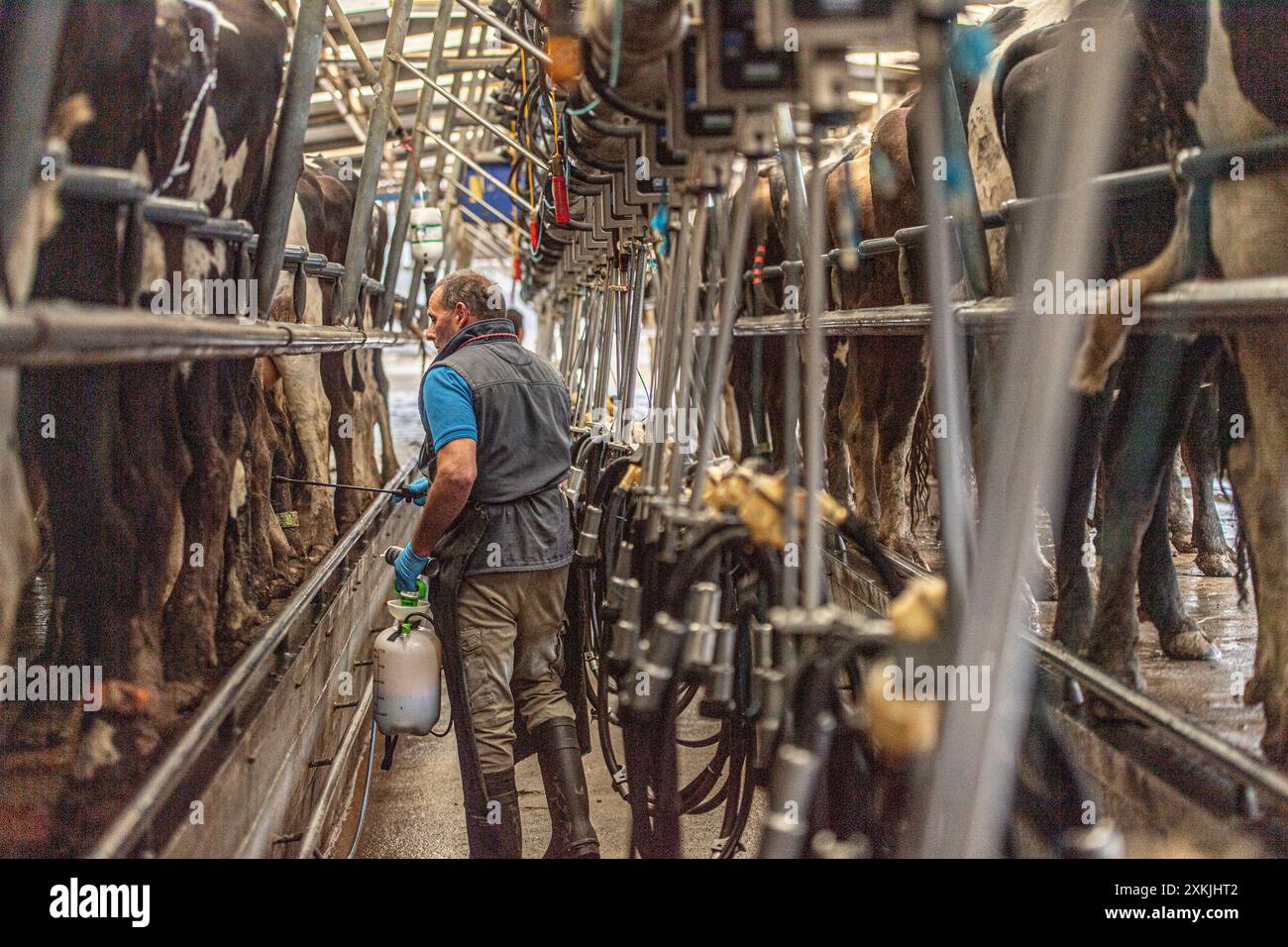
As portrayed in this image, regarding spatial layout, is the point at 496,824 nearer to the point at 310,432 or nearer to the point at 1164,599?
the point at 1164,599

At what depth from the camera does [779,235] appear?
23.9 ft

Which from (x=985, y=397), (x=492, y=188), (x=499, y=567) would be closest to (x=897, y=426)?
(x=985, y=397)

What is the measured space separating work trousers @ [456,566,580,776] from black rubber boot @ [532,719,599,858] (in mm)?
51

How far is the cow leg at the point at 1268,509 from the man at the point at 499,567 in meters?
1.76

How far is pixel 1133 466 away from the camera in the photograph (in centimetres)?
347

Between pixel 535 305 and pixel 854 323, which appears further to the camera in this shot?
pixel 535 305

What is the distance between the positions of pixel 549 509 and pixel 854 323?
4.03ft

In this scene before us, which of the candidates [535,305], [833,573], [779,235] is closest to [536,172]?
[779,235]

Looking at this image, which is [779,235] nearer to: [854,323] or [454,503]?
[854,323]

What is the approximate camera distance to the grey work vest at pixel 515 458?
12.3 ft

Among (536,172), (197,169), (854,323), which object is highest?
(536,172)

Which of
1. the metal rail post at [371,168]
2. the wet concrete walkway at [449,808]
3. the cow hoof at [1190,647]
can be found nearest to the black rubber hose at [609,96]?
the wet concrete walkway at [449,808]

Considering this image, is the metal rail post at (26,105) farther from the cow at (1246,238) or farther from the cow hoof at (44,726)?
the cow at (1246,238)

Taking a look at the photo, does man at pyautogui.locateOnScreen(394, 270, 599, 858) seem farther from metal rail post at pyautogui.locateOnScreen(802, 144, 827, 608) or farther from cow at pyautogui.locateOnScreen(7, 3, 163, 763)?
metal rail post at pyautogui.locateOnScreen(802, 144, 827, 608)
